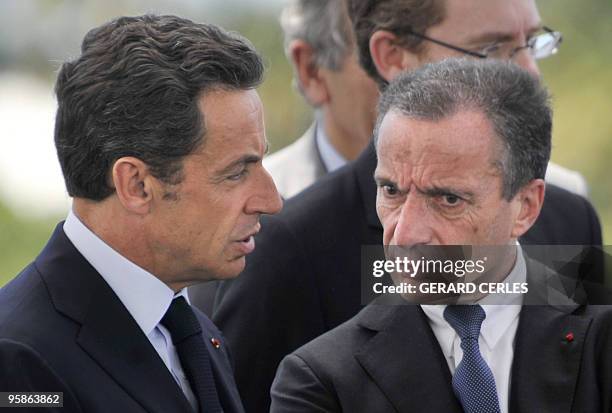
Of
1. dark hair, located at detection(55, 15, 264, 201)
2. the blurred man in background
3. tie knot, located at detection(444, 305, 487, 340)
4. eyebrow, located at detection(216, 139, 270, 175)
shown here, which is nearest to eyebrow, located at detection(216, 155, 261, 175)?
eyebrow, located at detection(216, 139, 270, 175)

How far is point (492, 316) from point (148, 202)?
0.97m

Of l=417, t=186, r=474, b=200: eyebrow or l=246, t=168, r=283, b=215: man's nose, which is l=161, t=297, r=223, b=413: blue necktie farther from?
l=417, t=186, r=474, b=200: eyebrow

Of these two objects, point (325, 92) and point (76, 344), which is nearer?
point (76, 344)

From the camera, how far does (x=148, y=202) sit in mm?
3578

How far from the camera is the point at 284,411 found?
3486mm

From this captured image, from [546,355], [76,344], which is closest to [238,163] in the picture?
[76,344]

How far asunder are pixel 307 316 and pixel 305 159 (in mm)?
1627

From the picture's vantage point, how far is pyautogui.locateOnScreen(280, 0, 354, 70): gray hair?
5.50 meters

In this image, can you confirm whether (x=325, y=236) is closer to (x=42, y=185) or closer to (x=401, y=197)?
(x=401, y=197)

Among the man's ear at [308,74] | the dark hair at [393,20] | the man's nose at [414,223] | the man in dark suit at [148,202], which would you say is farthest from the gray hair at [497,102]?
the man's ear at [308,74]

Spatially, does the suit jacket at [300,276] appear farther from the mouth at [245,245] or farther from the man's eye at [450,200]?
the man's eye at [450,200]

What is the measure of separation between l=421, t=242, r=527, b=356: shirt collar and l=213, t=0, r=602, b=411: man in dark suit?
735 millimetres

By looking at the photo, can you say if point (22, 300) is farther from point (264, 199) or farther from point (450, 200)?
point (450, 200)

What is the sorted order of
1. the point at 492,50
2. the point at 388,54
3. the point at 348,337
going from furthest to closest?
the point at 388,54 → the point at 492,50 → the point at 348,337
